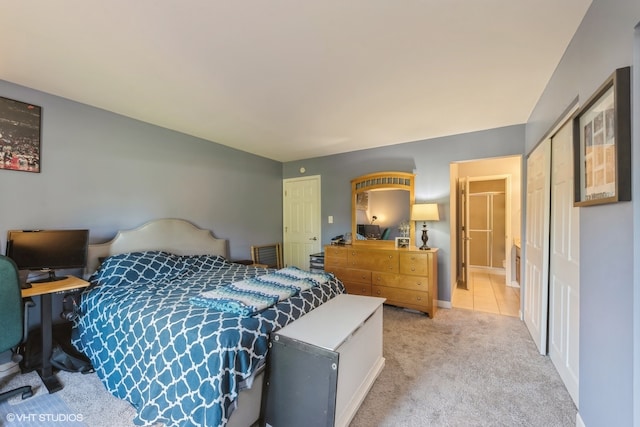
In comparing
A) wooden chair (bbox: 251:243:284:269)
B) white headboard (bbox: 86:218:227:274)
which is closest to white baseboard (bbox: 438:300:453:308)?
wooden chair (bbox: 251:243:284:269)

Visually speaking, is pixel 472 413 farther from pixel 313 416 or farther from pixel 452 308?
pixel 452 308

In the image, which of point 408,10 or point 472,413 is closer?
point 408,10

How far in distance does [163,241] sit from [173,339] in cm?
196

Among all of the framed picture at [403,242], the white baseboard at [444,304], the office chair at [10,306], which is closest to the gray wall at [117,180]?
the office chair at [10,306]

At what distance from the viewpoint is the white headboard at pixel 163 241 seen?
268cm

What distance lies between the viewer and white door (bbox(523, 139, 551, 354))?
2305 millimetres

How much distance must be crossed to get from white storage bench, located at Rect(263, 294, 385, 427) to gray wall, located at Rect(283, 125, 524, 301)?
90.6 inches

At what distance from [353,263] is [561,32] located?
10.0 ft

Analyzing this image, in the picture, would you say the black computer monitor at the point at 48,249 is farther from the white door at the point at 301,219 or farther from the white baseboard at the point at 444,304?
the white baseboard at the point at 444,304

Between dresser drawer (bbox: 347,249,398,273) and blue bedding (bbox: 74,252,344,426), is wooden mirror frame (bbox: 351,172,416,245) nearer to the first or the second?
dresser drawer (bbox: 347,249,398,273)

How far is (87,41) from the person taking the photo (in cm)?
169

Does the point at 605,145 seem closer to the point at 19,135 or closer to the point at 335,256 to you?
the point at 335,256

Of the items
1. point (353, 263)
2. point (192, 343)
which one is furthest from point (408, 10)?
point (353, 263)

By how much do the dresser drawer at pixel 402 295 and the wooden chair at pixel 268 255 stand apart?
195 cm
